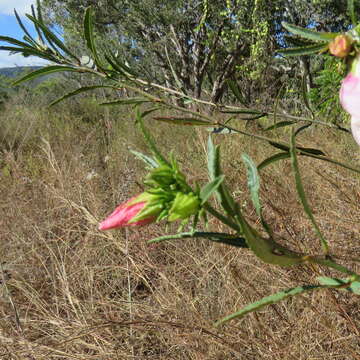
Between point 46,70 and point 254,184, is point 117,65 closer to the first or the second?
point 46,70

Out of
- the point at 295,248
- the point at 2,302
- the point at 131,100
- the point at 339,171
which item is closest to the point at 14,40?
the point at 131,100

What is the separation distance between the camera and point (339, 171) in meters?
1.35

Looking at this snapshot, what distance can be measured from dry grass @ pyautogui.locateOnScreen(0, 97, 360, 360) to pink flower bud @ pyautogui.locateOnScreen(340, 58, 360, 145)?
0.29m

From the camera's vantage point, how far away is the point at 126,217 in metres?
0.26

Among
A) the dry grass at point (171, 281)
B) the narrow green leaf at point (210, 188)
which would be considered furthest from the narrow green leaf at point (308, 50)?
the dry grass at point (171, 281)

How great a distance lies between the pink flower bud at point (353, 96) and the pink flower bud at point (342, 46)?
0.01 metres

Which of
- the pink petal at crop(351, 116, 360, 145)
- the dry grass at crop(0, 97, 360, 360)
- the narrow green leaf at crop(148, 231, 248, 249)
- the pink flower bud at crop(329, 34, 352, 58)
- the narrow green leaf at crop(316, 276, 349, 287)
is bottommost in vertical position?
the dry grass at crop(0, 97, 360, 360)

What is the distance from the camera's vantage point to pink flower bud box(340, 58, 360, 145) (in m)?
0.21

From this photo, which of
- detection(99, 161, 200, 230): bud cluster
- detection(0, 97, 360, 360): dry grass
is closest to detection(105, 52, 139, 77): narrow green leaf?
detection(0, 97, 360, 360): dry grass

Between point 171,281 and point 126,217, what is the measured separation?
85cm

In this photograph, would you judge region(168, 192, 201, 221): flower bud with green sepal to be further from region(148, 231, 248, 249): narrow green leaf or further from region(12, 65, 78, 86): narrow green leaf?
region(12, 65, 78, 86): narrow green leaf

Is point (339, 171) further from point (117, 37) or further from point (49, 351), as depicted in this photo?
point (117, 37)

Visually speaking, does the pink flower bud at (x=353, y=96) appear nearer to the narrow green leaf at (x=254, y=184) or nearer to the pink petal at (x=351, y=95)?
the pink petal at (x=351, y=95)

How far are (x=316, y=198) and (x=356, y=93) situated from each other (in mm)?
1289
